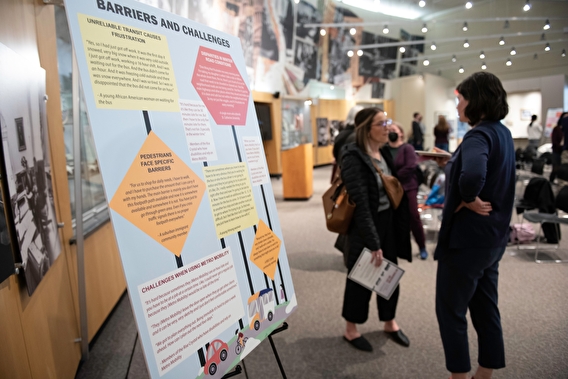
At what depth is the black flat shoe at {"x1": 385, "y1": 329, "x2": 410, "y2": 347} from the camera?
8.50 ft

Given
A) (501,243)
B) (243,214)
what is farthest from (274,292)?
(501,243)

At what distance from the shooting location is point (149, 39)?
120 cm

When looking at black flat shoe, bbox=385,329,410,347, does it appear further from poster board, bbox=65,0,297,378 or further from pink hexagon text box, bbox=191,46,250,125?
pink hexagon text box, bbox=191,46,250,125

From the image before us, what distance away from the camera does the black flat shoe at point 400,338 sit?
→ 2.59 metres

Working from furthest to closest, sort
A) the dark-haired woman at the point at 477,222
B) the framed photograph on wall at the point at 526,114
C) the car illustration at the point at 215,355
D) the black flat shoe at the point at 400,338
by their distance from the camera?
the framed photograph on wall at the point at 526,114 → the black flat shoe at the point at 400,338 → the dark-haired woman at the point at 477,222 → the car illustration at the point at 215,355

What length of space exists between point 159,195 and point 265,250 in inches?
21.6

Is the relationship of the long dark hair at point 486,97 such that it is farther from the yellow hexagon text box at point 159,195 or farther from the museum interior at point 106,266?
the yellow hexagon text box at point 159,195

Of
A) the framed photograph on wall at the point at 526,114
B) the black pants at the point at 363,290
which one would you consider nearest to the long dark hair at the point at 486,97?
the black pants at the point at 363,290

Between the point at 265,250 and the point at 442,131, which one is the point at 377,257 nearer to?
the point at 265,250

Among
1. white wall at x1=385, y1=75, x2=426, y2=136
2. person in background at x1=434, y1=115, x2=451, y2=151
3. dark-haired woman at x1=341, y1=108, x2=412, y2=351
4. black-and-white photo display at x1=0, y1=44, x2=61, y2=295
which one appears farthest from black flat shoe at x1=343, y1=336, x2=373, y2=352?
white wall at x1=385, y1=75, x2=426, y2=136

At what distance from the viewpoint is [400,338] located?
2619mm

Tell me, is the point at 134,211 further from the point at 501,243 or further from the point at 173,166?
the point at 501,243

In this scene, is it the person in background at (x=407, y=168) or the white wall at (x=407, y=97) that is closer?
the person in background at (x=407, y=168)

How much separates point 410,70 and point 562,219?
54.9 ft
